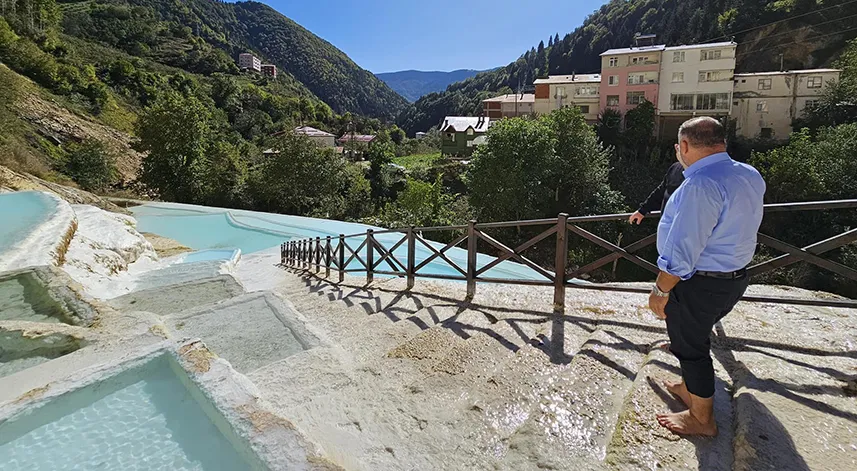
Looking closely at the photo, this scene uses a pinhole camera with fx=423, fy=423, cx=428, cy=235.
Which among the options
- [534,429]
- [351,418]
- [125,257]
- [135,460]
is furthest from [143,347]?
[125,257]

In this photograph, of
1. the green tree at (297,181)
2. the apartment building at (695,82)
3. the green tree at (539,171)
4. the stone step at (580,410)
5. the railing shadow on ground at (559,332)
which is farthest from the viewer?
the apartment building at (695,82)

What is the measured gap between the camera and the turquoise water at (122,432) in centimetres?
245

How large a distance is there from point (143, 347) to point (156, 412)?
606 mm

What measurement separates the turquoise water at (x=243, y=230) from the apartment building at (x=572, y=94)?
28.7 metres

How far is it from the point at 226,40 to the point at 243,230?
10567 cm

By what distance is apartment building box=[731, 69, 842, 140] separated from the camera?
105 ft

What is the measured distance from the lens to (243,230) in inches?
680

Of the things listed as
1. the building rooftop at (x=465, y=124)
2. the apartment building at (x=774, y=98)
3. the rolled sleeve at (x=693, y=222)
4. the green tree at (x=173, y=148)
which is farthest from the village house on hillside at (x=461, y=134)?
the rolled sleeve at (x=693, y=222)

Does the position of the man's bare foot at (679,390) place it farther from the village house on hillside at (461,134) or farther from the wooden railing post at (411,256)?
the village house on hillside at (461,134)

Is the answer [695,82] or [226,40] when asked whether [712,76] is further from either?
[226,40]

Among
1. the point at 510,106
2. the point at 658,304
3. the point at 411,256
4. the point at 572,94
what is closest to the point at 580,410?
the point at 658,304

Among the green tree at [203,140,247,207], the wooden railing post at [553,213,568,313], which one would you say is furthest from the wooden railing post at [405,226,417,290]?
the green tree at [203,140,247,207]

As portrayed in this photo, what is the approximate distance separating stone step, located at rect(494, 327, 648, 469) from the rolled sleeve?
94cm

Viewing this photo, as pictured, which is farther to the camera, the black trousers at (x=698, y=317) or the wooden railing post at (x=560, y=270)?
the wooden railing post at (x=560, y=270)
